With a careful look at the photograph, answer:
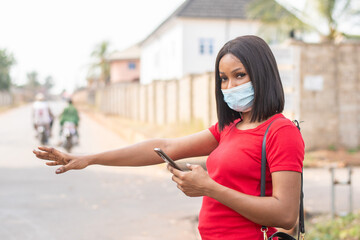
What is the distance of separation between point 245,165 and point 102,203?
6.26 metres

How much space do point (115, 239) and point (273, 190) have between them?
4.33 meters

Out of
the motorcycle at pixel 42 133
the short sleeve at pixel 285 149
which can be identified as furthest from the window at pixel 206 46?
the short sleeve at pixel 285 149

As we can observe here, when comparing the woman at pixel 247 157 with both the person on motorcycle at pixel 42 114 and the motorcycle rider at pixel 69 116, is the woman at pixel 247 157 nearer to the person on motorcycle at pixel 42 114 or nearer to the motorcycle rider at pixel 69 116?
the motorcycle rider at pixel 69 116

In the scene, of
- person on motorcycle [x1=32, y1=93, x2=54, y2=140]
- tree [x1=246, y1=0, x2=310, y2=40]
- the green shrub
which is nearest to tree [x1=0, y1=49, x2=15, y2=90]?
tree [x1=246, y1=0, x2=310, y2=40]

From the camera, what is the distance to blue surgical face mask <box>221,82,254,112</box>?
2232 millimetres

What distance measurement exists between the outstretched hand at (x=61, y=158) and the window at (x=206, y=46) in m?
30.2

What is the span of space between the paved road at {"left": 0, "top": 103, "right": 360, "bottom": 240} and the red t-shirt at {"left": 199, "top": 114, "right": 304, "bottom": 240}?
4047mm

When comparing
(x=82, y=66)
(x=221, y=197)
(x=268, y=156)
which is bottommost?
(x=82, y=66)

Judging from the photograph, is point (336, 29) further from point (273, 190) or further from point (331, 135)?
point (273, 190)

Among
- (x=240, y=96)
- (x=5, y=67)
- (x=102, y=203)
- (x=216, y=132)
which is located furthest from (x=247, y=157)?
(x=5, y=67)

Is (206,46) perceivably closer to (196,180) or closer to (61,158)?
(61,158)

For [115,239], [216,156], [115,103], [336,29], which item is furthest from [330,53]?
[115,103]

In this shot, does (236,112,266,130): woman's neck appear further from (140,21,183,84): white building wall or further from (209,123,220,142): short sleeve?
(140,21,183,84): white building wall

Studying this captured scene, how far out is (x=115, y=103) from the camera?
39.1 metres
